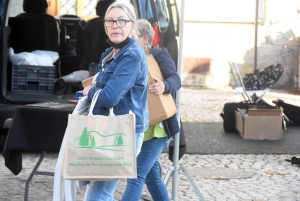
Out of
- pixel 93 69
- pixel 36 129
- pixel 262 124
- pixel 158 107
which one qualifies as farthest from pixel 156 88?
pixel 262 124

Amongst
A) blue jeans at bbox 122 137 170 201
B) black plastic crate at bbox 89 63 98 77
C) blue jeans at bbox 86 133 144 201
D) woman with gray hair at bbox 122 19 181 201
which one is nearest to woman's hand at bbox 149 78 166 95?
woman with gray hair at bbox 122 19 181 201

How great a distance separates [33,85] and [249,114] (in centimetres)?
292

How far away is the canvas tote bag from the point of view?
380 cm

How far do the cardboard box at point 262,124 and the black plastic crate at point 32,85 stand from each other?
2.74 metres

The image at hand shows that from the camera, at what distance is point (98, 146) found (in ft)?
12.5

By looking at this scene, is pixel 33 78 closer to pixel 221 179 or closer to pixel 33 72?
pixel 33 72

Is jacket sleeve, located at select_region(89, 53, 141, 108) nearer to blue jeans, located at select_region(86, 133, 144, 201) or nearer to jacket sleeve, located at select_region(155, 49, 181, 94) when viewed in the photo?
blue jeans, located at select_region(86, 133, 144, 201)

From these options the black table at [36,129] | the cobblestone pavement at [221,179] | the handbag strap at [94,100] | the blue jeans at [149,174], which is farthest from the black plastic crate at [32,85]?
the handbag strap at [94,100]

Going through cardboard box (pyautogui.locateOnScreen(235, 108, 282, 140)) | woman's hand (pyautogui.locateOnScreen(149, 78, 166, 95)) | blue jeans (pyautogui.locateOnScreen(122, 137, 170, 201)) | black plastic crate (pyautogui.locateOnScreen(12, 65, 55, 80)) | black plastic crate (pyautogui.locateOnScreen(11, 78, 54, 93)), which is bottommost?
cardboard box (pyautogui.locateOnScreen(235, 108, 282, 140))

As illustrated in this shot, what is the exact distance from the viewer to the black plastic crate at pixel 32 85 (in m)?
7.93

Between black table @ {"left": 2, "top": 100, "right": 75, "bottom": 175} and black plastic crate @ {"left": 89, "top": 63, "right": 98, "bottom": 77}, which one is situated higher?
black plastic crate @ {"left": 89, "top": 63, "right": 98, "bottom": 77}

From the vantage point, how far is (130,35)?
13.5 ft

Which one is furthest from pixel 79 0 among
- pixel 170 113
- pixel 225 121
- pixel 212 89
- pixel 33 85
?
pixel 170 113

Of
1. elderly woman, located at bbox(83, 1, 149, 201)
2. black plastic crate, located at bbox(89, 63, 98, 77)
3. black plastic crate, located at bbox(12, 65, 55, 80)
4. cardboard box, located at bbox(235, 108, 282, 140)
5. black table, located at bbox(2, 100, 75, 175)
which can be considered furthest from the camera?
cardboard box, located at bbox(235, 108, 282, 140)
